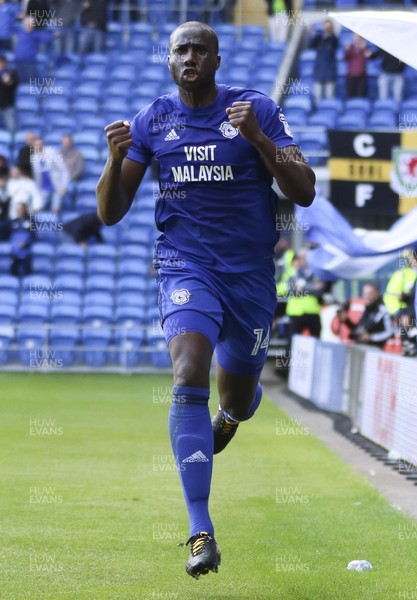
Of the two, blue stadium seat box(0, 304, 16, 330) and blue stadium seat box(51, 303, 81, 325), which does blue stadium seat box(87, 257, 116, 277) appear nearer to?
blue stadium seat box(51, 303, 81, 325)

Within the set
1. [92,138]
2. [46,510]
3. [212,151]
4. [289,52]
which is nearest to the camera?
[212,151]

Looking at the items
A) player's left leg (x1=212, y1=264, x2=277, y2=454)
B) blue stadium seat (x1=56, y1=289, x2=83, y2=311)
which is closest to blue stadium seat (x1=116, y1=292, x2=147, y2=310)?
Result: blue stadium seat (x1=56, y1=289, x2=83, y2=311)

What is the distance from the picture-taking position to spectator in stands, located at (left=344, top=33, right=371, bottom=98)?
2698 cm

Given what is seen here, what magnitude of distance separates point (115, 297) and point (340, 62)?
805 centimetres

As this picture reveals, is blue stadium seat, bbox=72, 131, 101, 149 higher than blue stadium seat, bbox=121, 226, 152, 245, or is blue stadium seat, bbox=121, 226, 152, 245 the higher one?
blue stadium seat, bbox=72, 131, 101, 149

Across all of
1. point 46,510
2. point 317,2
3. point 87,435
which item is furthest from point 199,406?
point 317,2

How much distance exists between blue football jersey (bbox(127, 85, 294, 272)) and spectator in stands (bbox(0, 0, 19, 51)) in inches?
884

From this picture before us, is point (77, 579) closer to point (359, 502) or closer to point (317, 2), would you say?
point (359, 502)

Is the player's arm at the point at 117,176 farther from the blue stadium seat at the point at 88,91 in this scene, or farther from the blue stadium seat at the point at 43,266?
the blue stadium seat at the point at 88,91

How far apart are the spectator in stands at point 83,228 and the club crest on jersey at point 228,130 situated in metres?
17.9

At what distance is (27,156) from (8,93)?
2666 millimetres

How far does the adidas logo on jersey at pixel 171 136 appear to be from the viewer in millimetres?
6477

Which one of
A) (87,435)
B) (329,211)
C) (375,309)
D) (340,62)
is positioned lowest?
(87,435)

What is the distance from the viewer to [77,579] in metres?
5.93
